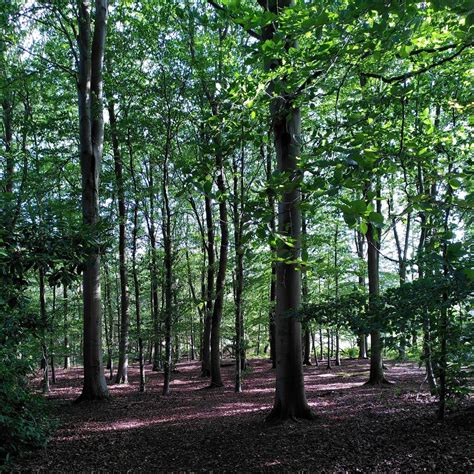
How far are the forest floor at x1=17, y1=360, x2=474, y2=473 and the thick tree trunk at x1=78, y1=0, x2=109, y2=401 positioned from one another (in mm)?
805

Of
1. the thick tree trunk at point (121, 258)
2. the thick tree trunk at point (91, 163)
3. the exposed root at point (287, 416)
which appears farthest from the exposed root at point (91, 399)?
the exposed root at point (287, 416)

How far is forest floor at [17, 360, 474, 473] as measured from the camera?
15.3 ft

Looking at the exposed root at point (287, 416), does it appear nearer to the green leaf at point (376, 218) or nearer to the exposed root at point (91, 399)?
the exposed root at point (91, 399)

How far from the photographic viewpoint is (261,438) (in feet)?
19.6

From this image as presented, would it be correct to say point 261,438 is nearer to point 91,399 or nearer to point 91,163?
point 91,399

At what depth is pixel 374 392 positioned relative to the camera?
10047mm

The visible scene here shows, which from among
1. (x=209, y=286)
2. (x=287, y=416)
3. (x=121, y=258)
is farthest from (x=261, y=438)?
(x=209, y=286)

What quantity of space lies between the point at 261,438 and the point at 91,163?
7.92 m

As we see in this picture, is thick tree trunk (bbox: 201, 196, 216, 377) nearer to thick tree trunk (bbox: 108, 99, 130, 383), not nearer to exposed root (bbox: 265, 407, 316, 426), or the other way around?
thick tree trunk (bbox: 108, 99, 130, 383)

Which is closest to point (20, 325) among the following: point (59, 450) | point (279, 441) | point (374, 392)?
point (59, 450)

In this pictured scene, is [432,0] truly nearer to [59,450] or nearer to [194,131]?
[59,450]

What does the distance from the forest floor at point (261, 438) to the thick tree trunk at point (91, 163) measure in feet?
2.64

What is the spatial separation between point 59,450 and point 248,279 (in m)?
8.36

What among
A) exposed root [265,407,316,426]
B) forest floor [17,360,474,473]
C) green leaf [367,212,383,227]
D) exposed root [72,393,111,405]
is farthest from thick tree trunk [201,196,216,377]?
green leaf [367,212,383,227]
